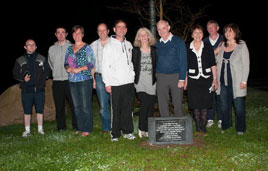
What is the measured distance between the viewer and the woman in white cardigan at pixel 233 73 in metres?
7.13

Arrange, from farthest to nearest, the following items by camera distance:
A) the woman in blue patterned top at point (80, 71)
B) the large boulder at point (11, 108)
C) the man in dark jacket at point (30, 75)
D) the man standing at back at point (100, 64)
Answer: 1. the large boulder at point (11, 108)
2. the man in dark jacket at point (30, 75)
3. the man standing at back at point (100, 64)
4. the woman in blue patterned top at point (80, 71)

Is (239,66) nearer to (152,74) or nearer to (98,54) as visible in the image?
(152,74)

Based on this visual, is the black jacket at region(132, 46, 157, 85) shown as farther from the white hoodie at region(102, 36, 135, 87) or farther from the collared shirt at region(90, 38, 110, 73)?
the collared shirt at region(90, 38, 110, 73)

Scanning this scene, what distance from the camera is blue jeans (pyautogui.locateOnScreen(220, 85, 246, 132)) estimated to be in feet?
23.9

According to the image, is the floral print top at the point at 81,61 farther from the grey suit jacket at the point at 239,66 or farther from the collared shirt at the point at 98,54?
the grey suit jacket at the point at 239,66

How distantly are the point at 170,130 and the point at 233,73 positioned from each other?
74.8 inches

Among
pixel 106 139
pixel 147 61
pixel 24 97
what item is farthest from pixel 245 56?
pixel 24 97

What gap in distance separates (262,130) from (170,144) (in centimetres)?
263

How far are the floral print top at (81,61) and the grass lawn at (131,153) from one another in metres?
1.33

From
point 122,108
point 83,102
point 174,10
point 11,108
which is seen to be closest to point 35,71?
point 83,102

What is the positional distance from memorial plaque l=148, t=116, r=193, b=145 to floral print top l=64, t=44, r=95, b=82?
189 cm

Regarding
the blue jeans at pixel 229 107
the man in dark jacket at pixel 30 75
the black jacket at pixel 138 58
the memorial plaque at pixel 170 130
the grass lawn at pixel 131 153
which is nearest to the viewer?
the grass lawn at pixel 131 153

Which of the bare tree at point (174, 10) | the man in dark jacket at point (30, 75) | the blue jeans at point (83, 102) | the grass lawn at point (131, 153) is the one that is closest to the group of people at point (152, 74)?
the blue jeans at point (83, 102)

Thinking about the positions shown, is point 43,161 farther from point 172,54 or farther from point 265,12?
point 265,12
